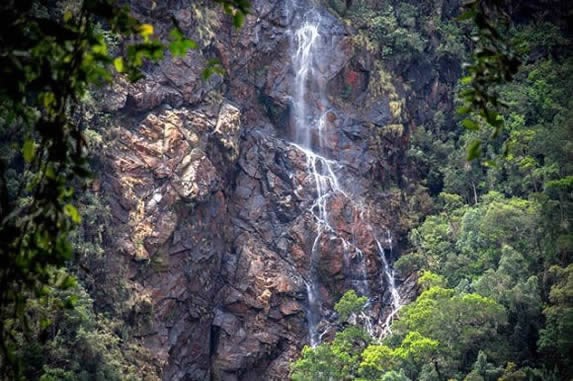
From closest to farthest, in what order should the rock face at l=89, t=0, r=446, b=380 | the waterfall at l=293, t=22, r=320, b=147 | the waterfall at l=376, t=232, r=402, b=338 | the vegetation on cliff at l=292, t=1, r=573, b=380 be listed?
the vegetation on cliff at l=292, t=1, r=573, b=380, the rock face at l=89, t=0, r=446, b=380, the waterfall at l=376, t=232, r=402, b=338, the waterfall at l=293, t=22, r=320, b=147

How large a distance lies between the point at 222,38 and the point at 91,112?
19.3ft

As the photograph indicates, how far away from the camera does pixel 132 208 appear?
2114 cm

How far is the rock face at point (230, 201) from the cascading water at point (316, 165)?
0.60 ft

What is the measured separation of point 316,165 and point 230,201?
3.50 m

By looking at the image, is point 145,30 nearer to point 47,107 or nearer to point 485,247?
point 47,107

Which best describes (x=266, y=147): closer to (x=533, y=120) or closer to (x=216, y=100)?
(x=216, y=100)

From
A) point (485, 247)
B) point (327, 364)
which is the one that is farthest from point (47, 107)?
point (485, 247)

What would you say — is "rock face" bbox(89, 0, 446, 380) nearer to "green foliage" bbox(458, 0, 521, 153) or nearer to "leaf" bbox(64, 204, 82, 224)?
"leaf" bbox(64, 204, 82, 224)

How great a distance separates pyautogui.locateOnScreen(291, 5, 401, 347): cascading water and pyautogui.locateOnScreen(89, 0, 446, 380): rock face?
0.60ft

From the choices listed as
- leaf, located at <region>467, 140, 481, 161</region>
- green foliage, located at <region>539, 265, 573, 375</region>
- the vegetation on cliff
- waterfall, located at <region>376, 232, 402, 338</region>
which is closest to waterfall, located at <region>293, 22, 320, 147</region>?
the vegetation on cliff

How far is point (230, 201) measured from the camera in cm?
2411

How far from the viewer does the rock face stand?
21.2 meters

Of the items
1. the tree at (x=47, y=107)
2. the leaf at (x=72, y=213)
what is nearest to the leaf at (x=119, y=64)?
the tree at (x=47, y=107)

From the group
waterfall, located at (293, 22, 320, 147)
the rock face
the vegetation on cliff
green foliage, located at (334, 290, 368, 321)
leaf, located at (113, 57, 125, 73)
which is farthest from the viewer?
waterfall, located at (293, 22, 320, 147)
